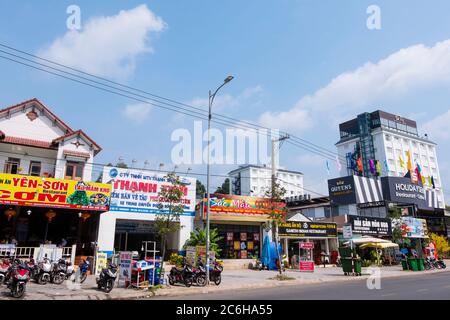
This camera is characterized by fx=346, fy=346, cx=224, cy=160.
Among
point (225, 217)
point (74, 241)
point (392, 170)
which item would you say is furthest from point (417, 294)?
point (392, 170)

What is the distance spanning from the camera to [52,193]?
20734mm

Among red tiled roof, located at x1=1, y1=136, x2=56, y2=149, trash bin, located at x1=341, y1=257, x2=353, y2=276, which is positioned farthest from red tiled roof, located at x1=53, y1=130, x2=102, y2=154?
trash bin, located at x1=341, y1=257, x2=353, y2=276

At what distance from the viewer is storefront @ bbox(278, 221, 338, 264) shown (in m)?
31.4

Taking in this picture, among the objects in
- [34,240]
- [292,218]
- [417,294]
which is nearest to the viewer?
[417,294]

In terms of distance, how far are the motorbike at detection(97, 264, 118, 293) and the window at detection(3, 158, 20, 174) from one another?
47.7ft

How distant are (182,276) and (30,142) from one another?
15804 millimetres

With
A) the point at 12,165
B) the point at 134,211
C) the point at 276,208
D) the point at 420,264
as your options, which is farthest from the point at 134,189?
the point at 420,264

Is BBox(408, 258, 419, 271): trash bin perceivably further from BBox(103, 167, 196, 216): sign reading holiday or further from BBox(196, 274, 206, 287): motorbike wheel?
BBox(196, 274, 206, 287): motorbike wheel

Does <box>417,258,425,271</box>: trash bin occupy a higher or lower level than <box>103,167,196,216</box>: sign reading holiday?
lower

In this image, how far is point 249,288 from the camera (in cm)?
1733

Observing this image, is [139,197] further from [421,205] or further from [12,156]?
[421,205]

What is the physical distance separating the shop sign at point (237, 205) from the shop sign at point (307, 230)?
8.42ft

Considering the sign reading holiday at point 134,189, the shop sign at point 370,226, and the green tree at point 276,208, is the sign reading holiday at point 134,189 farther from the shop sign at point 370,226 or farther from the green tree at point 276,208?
the shop sign at point 370,226
